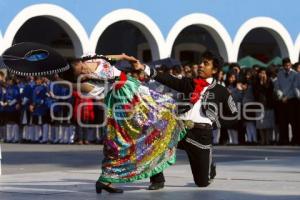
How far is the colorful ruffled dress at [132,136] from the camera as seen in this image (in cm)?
842

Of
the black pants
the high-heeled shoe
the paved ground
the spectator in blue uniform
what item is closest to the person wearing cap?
the black pants

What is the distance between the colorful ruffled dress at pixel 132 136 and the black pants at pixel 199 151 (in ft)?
2.00

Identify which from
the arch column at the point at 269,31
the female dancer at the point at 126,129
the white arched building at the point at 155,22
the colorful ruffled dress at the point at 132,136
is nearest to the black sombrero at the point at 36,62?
Result: the female dancer at the point at 126,129

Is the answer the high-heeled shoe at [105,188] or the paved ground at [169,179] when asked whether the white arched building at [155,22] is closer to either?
the paved ground at [169,179]

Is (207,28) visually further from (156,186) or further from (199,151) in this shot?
(156,186)

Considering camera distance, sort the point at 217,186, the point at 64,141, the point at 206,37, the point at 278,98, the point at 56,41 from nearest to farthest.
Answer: the point at 217,186 → the point at 278,98 → the point at 64,141 → the point at 56,41 → the point at 206,37

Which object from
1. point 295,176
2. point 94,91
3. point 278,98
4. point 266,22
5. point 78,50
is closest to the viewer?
point 94,91

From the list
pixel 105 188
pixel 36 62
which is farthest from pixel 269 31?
pixel 36 62

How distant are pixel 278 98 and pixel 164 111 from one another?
10.4m

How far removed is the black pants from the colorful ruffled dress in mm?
609

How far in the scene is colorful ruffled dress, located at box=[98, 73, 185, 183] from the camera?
842cm

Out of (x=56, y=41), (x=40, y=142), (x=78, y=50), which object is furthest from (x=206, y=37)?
(x=40, y=142)

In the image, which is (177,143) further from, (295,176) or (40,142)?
(40,142)

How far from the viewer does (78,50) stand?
1026 inches
